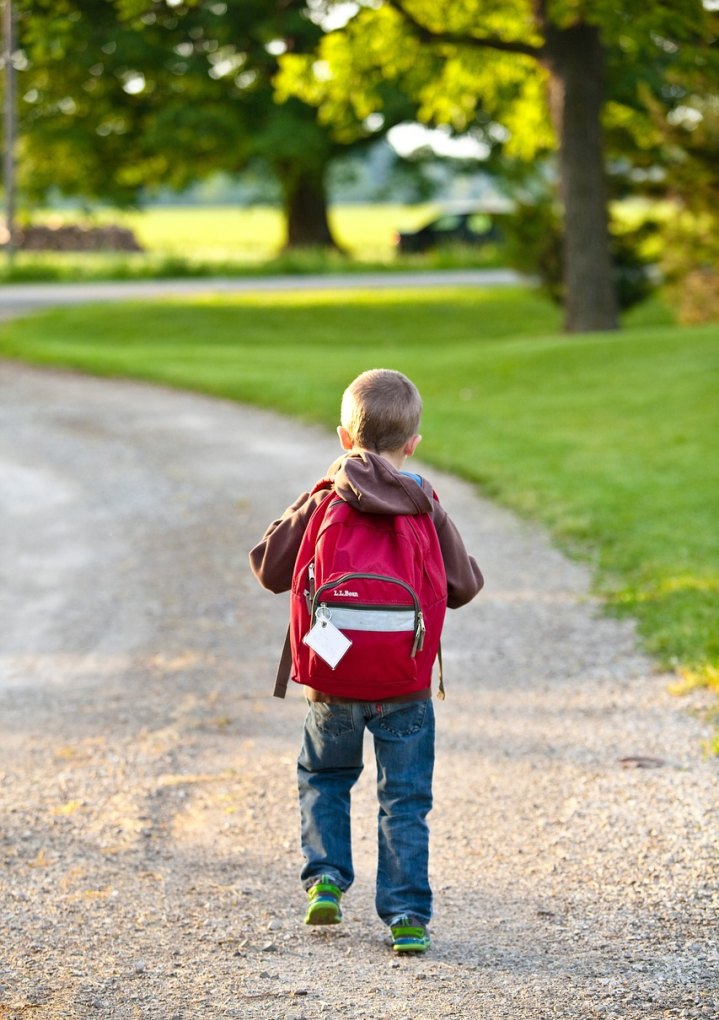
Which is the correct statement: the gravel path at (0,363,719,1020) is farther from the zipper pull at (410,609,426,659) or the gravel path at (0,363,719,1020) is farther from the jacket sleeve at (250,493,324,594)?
the jacket sleeve at (250,493,324,594)

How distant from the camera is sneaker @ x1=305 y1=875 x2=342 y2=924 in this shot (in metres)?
3.76

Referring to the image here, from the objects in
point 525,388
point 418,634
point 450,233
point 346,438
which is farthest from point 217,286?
point 418,634

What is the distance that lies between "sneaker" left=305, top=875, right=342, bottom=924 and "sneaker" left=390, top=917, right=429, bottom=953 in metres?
0.17

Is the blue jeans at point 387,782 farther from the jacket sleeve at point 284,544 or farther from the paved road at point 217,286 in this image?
the paved road at point 217,286

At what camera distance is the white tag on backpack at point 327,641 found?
139 inches

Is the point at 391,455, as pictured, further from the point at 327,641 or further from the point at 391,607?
the point at 327,641

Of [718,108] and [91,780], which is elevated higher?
[718,108]

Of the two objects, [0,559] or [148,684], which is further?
[0,559]

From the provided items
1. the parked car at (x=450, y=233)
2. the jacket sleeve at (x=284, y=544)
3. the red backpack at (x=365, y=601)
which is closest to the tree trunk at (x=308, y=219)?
the parked car at (x=450, y=233)

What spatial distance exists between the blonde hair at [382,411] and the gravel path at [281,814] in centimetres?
134

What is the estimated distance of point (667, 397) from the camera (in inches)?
552

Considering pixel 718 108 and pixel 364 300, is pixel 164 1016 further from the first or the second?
pixel 364 300

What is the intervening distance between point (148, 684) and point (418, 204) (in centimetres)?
3607

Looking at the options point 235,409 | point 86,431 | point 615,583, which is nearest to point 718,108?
point 235,409
